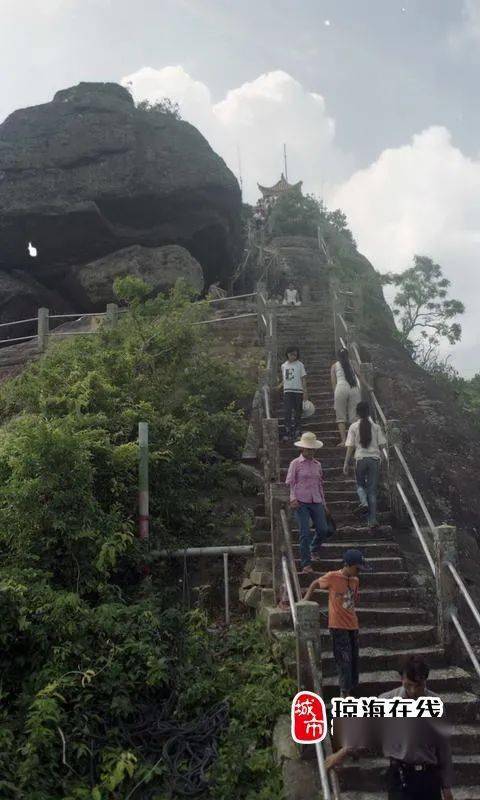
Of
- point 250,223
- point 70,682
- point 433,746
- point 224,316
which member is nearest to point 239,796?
point 70,682

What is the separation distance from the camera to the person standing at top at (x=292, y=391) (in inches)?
422

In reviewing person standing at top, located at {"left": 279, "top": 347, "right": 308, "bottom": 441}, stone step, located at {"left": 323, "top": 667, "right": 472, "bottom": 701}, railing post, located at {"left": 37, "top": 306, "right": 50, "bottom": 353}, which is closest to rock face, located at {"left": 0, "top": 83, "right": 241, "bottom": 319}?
railing post, located at {"left": 37, "top": 306, "right": 50, "bottom": 353}

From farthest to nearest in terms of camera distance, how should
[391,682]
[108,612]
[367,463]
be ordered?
1. [367,463]
2. [108,612]
3. [391,682]

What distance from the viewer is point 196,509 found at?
358 inches

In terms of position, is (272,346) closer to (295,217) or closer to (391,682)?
(391,682)

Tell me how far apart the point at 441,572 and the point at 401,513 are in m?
2.28

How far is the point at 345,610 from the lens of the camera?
5656 mm

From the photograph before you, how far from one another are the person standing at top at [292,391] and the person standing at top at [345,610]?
16.8 feet

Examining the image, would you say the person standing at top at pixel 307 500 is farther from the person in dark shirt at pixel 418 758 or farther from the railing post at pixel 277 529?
the person in dark shirt at pixel 418 758

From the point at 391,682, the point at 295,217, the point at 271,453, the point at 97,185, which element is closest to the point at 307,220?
the point at 295,217

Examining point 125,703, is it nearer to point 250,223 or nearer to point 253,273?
point 253,273

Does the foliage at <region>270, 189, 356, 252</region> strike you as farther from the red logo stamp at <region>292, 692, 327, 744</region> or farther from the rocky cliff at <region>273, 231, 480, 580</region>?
the red logo stamp at <region>292, 692, 327, 744</region>

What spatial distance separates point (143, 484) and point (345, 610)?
3.61m

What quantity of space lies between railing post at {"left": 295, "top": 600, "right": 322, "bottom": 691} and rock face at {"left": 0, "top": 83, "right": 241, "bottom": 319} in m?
19.8
